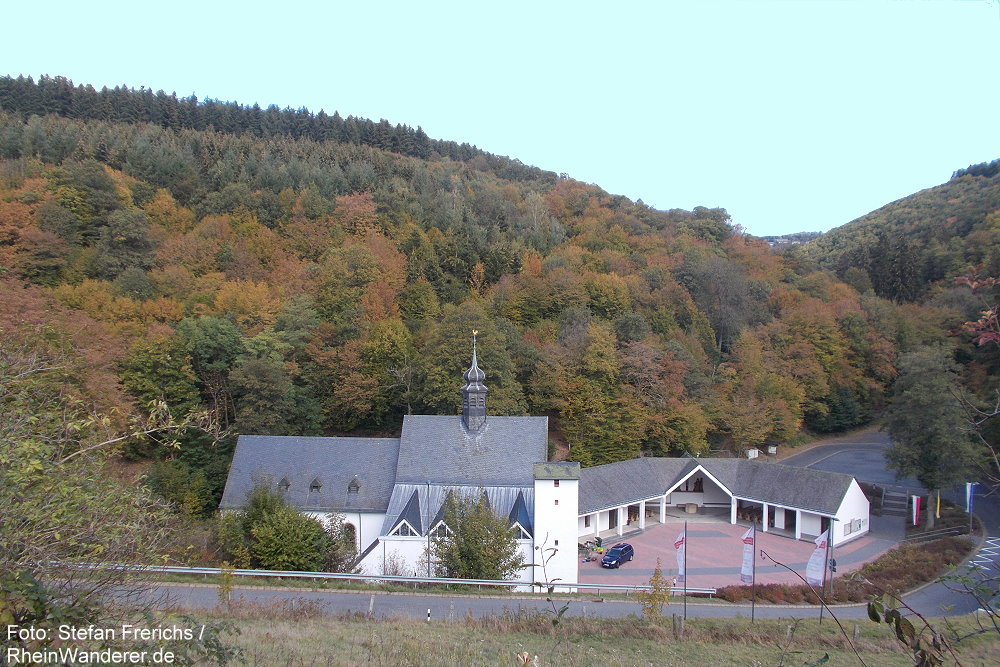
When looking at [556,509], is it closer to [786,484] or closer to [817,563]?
[817,563]

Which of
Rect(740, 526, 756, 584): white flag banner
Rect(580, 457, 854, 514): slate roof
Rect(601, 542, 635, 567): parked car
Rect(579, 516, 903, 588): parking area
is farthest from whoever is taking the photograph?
Rect(580, 457, 854, 514): slate roof

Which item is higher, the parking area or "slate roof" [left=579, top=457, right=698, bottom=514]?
"slate roof" [left=579, top=457, right=698, bottom=514]

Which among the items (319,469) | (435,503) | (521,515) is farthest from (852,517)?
(319,469)

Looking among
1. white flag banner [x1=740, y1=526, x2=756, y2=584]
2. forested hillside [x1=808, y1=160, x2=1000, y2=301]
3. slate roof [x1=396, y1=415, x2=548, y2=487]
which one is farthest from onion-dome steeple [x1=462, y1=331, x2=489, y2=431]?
forested hillside [x1=808, y1=160, x2=1000, y2=301]

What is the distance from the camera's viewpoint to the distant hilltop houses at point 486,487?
829 inches

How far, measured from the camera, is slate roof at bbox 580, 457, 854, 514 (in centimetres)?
2473

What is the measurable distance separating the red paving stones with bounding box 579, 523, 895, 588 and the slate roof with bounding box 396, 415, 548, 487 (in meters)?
4.32

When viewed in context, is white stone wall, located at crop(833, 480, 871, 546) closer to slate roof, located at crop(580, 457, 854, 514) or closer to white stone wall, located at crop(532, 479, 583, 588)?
slate roof, located at crop(580, 457, 854, 514)

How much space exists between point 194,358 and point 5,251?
12081 mm

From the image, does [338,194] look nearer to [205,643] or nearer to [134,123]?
[134,123]

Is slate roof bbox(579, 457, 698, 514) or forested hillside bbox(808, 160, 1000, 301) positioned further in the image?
forested hillside bbox(808, 160, 1000, 301)

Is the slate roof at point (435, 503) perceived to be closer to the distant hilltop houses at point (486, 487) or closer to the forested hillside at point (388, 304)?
the distant hilltop houses at point (486, 487)

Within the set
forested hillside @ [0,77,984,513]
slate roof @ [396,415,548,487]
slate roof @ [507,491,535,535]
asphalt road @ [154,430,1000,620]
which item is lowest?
asphalt road @ [154,430,1000,620]

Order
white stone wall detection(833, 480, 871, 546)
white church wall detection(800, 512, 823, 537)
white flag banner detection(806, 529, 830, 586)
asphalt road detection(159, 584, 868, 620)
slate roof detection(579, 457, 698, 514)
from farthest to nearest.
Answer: slate roof detection(579, 457, 698, 514), white church wall detection(800, 512, 823, 537), white stone wall detection(833, 480, 871, 546), asphalt road detection(159, 584, 868, 620), white flag banner detection(806, 529, 830, 586)
